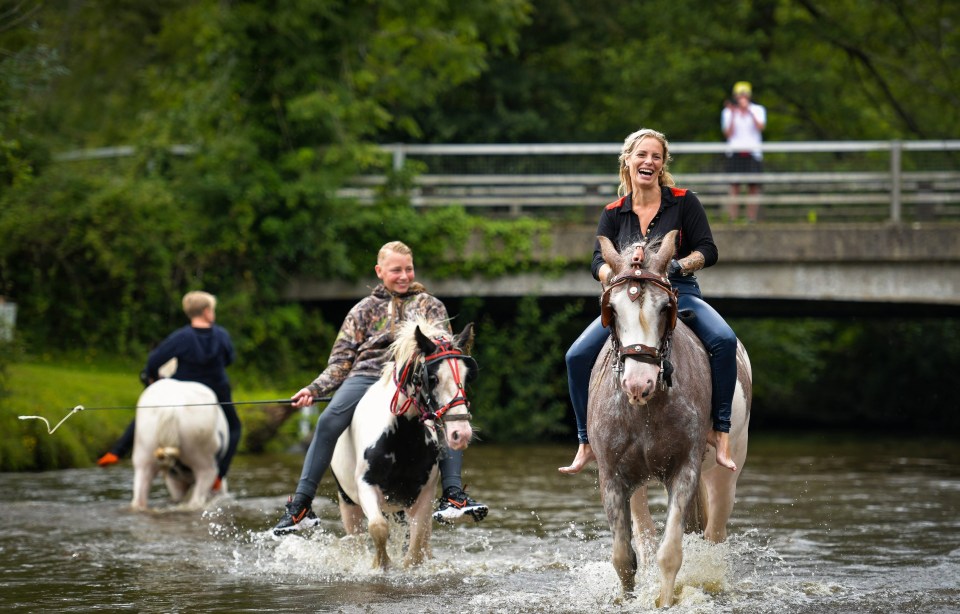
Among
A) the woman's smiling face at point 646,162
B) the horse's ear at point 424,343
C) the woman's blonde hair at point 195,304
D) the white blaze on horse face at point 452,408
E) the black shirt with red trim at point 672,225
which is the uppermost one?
the woman's smiling face at point 646,162

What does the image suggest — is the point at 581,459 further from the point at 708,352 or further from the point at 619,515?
the point at 708,352

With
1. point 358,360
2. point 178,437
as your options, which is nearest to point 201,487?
point 178,437

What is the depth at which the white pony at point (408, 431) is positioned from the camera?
868 cm

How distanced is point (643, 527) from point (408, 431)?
174cm

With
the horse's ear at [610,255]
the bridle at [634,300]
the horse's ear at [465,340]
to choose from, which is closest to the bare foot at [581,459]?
the bridle at [634,300]

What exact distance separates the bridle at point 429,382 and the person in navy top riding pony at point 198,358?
5.64 meters

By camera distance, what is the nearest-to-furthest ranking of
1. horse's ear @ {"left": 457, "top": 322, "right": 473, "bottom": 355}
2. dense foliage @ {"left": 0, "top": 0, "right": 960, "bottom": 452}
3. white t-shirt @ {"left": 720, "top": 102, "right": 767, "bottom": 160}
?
horse's ear @ {"left": 457, "top": 322, "right": 473, "bottom": 355}, white t-shirt @ {"left": 720, "top": 102, "right": 767, "bottom": 160}, dense foliage @ {"left": 0, "top": 0, "right": 960, "bottom": 452}

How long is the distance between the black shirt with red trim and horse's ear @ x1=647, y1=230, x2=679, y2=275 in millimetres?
494

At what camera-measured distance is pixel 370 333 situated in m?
9.91

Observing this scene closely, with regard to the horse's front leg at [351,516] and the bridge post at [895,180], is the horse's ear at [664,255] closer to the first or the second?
the horse's front leg at [351,516]

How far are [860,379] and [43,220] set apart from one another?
19.4 metres

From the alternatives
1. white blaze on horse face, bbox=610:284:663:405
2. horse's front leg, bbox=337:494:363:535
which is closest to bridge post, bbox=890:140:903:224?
horse's front leg, bbox=337:494:363:535

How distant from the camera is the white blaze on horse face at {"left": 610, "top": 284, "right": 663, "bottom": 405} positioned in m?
6.97

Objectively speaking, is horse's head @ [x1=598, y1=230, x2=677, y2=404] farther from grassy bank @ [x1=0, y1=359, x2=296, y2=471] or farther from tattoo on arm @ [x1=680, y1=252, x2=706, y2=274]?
grassy bank @ [x1=0, y1=359, x2=296, y2=471]
